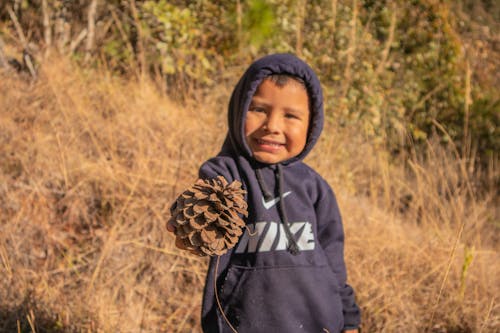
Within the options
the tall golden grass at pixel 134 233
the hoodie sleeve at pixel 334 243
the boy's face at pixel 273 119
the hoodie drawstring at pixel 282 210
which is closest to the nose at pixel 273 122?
the boy's face at pixel 273 119

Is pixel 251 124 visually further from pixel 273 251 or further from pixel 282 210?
pixel 273 251

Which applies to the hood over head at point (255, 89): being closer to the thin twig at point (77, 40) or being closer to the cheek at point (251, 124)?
the cheek at point (251, 124)

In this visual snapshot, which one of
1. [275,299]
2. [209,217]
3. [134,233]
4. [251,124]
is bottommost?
[134,233]

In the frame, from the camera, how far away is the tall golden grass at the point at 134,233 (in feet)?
6.36

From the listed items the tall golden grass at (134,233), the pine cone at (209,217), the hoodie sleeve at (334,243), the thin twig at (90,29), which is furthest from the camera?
the thin twig at (90,29)

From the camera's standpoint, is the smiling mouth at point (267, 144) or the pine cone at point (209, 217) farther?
the smiling mouth at point (267, 144)

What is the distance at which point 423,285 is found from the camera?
2211mm

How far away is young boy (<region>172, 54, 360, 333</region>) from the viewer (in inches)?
50.0

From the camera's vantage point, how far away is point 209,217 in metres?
0.94

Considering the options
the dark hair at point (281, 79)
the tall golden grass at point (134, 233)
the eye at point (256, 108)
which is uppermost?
the dark hair at point (281, 79)

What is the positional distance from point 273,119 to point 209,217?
0.48 meters

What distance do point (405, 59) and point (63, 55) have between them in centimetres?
309

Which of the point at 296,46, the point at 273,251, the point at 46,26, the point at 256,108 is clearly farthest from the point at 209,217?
the point at 46,26

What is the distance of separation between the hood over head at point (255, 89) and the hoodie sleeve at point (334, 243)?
19 cm
